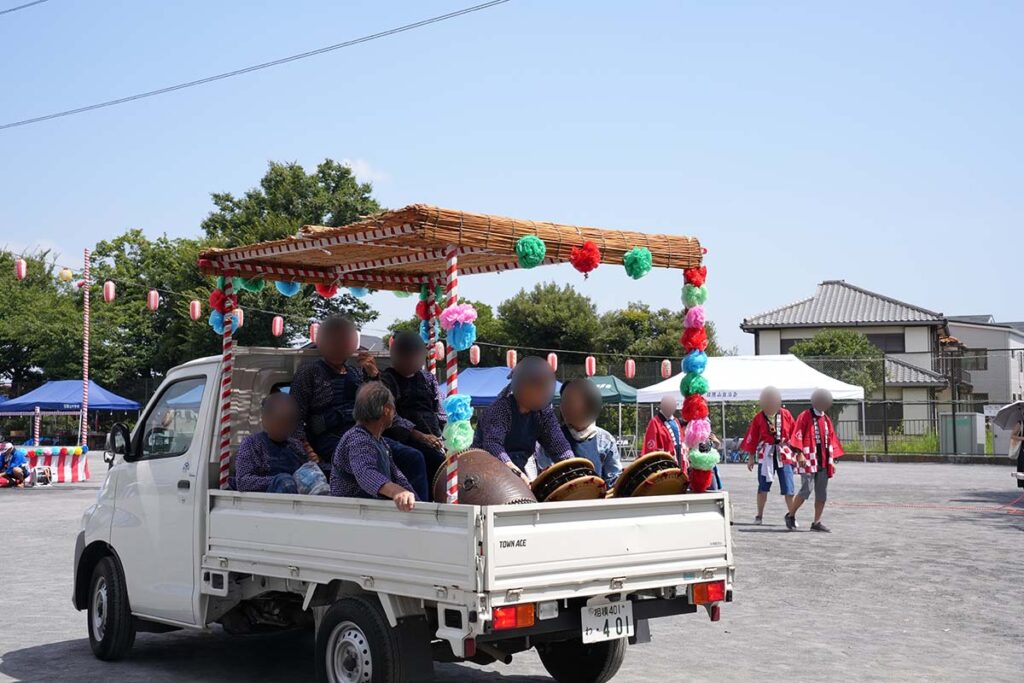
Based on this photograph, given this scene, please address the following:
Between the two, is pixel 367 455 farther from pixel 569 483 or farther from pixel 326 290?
pixel 326 290

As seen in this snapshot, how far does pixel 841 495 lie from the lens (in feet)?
71.0

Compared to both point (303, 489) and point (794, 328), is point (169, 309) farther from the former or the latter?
point (303, 489)

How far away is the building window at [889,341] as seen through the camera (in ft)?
190

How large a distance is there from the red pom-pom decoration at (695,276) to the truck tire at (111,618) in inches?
167

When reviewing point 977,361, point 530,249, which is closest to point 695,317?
point 530,249

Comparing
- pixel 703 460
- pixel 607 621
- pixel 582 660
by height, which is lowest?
pixel 582 660

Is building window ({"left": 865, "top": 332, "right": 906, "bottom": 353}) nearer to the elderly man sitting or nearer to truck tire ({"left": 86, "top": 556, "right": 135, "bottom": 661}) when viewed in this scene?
truck tire ({"left": 86, "top": 556, "right": 135, "bottom": 661})

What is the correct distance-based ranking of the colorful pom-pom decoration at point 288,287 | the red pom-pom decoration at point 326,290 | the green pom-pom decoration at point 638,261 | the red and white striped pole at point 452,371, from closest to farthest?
the red and white striped pole at point 452,371, the green pom-pom decoration at point 638,261, the colorful pom-pom decoration at point 288,287, the red pom-pom decoration at point 326,290

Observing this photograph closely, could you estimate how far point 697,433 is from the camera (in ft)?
22.9

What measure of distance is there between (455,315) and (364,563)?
1.34 meters

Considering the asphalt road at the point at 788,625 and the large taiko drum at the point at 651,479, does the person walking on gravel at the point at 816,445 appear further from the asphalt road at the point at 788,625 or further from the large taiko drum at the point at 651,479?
the large taiko drum at the point at 651,479

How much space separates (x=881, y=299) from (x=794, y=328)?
5444mm

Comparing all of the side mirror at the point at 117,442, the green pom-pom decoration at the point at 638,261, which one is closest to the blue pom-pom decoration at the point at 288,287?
Result: the side mirror at the point at 117,442

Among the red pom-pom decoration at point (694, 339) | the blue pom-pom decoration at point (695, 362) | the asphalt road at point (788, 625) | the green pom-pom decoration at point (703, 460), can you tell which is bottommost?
the asphalt road at point (788, 625)
